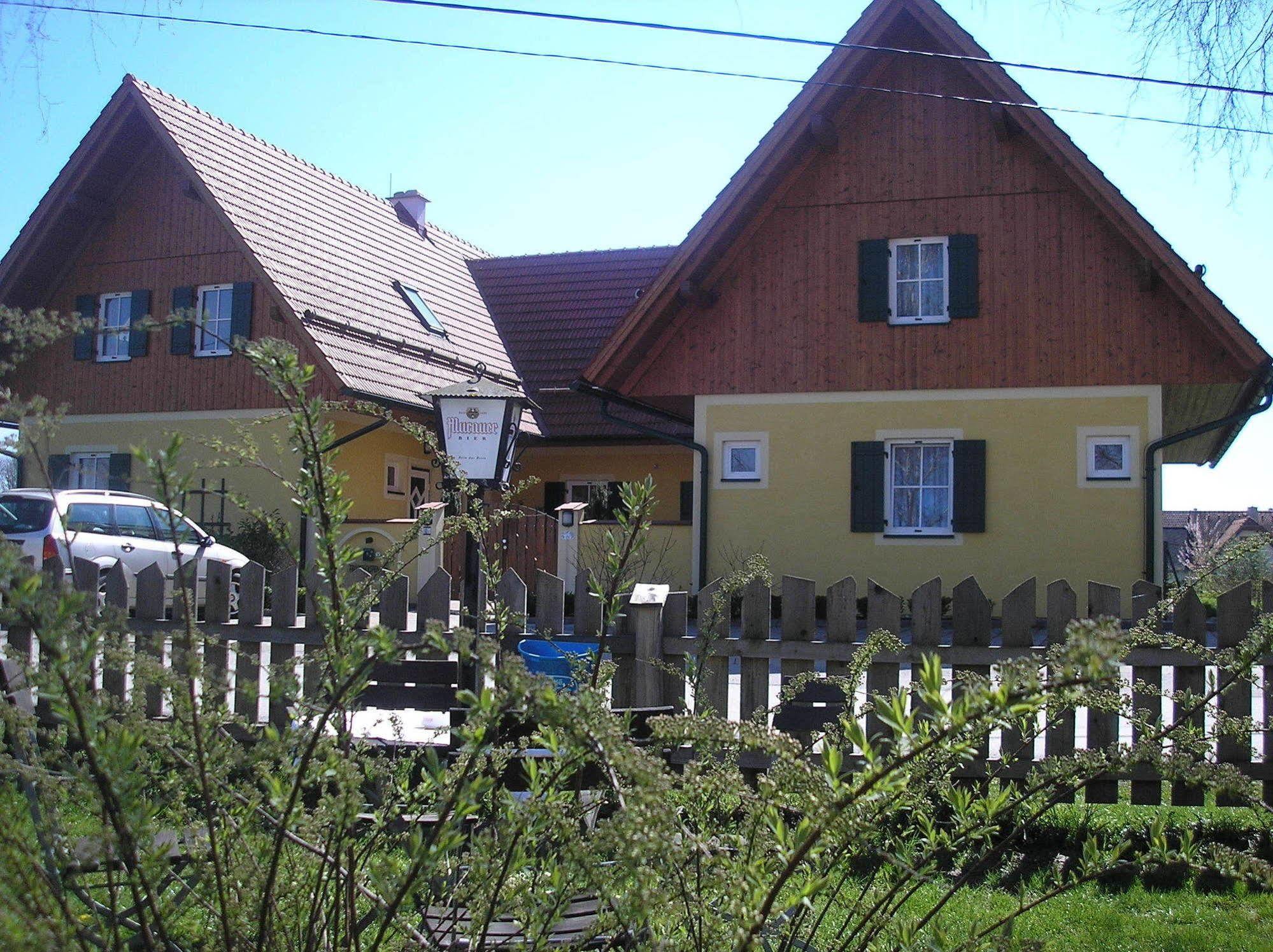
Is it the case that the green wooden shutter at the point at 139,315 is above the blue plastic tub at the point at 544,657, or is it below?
above

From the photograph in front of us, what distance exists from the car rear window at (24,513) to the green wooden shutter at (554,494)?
893cm

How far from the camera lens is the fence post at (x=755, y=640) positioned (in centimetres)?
470

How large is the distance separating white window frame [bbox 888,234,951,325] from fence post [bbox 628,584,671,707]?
33.4 feet

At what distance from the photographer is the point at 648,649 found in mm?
4680

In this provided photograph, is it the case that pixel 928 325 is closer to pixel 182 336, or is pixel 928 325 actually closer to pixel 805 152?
pixel 805 152

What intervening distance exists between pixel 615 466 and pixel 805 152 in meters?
6.82

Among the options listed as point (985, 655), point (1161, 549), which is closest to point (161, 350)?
point (1161, 549)

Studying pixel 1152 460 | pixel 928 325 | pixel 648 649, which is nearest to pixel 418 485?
pixel 928 325

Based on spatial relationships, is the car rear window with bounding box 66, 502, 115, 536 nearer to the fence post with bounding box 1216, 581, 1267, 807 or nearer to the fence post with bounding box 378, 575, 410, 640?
the fence post with bounding box 378, 575, 410, 640

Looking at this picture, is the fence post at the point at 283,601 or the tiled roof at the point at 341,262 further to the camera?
the tiled roof at the point at 341,262

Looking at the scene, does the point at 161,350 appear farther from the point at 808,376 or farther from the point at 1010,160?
the point at 1010,160

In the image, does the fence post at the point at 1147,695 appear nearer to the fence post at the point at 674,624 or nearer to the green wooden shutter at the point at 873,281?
the fence post at the point at 674,624

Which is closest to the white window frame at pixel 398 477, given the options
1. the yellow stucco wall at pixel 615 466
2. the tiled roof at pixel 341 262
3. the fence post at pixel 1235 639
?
the tiled roof at pixel 341 262

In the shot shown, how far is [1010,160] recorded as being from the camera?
1377 centimetres
